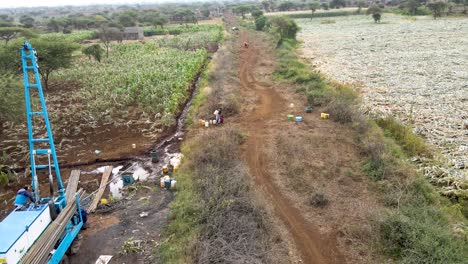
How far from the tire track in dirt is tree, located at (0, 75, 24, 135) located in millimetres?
10517

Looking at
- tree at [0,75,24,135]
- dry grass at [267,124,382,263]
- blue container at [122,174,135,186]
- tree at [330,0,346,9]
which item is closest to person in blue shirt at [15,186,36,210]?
blue container at [122,174,135,186]

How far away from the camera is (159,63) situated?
31.8 metres

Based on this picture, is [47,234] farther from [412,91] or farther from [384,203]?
[412,91]

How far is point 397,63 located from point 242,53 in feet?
50.0

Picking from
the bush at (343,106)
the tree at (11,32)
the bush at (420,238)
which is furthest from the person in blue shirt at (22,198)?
the tree at (11,32)

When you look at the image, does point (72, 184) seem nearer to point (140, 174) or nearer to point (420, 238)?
point (140, 174)

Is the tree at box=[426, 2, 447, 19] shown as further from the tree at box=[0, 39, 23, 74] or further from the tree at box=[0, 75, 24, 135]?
the tree at box=[0, 75, 24, 135]

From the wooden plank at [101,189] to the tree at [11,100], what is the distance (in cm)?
544

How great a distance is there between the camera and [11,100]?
15648 millimetres

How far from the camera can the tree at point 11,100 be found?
15.4 m

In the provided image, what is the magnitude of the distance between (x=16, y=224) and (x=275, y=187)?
7.65 metres

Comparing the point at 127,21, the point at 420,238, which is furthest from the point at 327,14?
the point at 420,238

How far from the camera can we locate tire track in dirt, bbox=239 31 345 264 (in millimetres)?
9281

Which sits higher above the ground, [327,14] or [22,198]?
[327,14]
